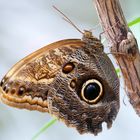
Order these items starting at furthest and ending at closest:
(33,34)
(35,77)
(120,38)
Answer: (33,34) < (35,77) < (120,38)

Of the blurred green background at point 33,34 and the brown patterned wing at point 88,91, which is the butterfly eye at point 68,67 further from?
the blurred green background at point 33,34

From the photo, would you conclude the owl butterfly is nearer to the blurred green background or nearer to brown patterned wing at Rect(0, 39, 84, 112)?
brown patterned wing at Rect(0, 39, 84, 112)

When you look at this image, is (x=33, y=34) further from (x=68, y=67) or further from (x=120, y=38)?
(x=120, y=38)

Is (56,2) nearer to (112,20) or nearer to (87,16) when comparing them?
(87,16)

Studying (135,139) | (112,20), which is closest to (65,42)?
(112,20)

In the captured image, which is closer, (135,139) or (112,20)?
(112,20)

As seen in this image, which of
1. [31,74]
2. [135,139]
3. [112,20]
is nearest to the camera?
[112,20]

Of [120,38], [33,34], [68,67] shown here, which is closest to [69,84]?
[68,67]
